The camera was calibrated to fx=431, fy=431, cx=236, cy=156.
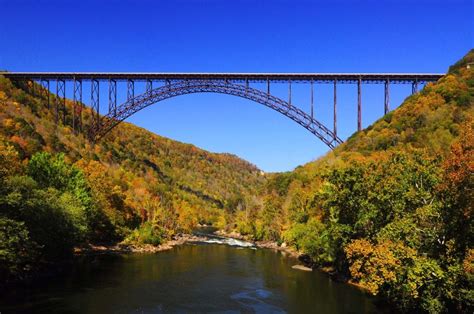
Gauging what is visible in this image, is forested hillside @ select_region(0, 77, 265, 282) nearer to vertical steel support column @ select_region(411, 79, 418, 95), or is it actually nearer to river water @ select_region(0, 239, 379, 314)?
river water @ select_region(0, 239, 379, 314)

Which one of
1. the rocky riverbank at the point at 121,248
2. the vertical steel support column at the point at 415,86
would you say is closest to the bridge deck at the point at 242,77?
the vertical steel support column at the point at 415,86

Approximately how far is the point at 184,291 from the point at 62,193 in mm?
15305

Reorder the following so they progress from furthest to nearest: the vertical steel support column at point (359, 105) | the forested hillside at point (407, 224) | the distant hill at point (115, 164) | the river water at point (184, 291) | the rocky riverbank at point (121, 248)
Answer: the vertical steel support column at point (359, 105) → the distant hill at point (115, 164) → the rocky riverbank at point (121, 248) → the river water at point (184, 291) → the forested hillside at point (407, 224)

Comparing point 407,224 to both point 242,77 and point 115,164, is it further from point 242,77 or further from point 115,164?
point 115,164

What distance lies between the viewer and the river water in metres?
21.9

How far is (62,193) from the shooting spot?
3550cm

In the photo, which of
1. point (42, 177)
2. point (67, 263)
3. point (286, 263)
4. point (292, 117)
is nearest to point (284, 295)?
point (286, 263)

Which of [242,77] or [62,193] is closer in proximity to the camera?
[62,193]

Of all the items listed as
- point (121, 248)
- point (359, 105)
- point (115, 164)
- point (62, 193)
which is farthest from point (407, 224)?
point (115, 164)

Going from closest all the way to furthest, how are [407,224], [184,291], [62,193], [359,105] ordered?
[407,224] → [184,291] → [62,193] → [359,105]

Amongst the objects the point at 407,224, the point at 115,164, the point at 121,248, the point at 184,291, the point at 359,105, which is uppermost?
the point at 359,105

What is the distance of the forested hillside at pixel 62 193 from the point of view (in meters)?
23.6

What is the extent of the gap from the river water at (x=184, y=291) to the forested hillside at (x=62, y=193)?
101 inches

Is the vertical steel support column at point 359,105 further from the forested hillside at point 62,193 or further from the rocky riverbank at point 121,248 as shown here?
the forested hillside at point 62,193
